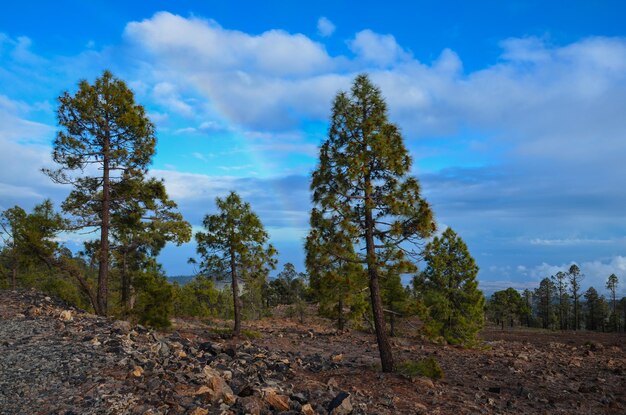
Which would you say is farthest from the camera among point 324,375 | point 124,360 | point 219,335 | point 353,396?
point 219,335

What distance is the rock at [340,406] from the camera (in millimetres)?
9551

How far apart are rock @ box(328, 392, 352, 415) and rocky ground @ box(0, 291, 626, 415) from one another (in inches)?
1.3

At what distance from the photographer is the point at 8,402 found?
8195 mm

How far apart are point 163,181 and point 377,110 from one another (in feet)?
41.8

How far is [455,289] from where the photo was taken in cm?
3073

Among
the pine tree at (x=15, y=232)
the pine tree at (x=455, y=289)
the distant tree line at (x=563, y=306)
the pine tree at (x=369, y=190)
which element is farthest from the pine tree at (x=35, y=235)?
the distant tree line at (x=563, y=306)

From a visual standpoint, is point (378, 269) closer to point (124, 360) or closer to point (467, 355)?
point (124, 360)

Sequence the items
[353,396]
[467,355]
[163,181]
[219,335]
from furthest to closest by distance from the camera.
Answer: [219,335] → [467,355] → [163,181] → [353,396]

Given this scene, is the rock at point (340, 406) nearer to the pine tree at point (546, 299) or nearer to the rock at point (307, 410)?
the rock at point (307, 410)

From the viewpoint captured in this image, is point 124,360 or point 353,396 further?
point 353,396

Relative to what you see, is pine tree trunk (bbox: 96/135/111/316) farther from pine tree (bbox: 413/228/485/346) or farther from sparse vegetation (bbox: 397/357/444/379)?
pine tree (bbox: 413/228/485/346)

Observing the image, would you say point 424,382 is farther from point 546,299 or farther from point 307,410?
point 546,299

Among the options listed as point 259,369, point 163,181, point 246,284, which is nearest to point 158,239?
point 163,181

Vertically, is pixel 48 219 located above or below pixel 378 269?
above
